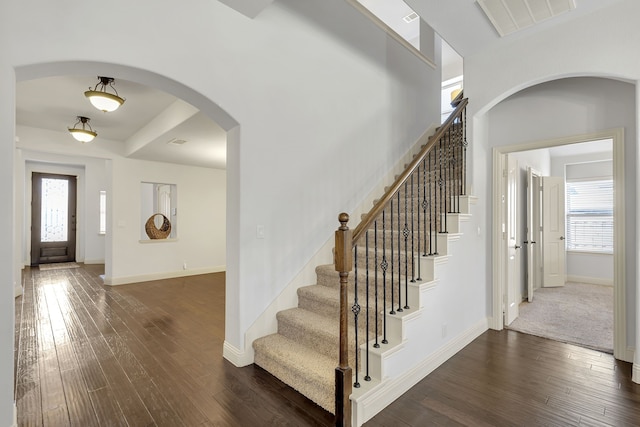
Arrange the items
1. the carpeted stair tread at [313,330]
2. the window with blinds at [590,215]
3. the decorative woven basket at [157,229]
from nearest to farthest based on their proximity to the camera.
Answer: the carpeted stair tread at [313,330] → the window with blinds at [590,215] → the decorative woven basket at [157,229]

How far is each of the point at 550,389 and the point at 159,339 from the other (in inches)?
143

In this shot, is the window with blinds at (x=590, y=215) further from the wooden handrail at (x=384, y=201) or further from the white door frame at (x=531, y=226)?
the wooden handrail at (x=384, y=201)

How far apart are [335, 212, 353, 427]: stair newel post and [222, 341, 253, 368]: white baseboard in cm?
110

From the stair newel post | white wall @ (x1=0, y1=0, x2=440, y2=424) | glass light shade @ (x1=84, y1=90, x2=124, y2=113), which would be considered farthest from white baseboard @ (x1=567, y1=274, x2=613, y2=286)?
glass light shade @ (x1=84, y1=90, x2=124, y2=113)

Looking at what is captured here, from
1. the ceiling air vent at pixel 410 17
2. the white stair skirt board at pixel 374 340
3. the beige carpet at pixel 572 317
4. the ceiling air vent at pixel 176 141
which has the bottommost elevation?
the beige carpet at pixel 572 317

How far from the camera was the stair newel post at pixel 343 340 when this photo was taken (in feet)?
6.44

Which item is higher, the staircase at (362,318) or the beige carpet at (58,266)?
the staircase at (362,318)

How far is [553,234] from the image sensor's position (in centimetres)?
615

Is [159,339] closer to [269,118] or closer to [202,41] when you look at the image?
[269,118]

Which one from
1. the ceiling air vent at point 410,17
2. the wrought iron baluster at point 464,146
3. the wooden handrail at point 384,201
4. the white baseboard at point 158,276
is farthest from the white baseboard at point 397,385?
the ceiling air vent at point 410,17

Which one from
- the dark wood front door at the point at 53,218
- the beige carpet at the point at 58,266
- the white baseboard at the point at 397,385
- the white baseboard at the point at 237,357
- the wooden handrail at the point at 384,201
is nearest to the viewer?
the white baseboard at the point at 397,385

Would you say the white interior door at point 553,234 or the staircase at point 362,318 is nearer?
the staircase at point 362,318

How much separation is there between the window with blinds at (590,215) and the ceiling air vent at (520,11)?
5.60 meters

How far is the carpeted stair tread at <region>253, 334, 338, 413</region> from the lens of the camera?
7.17 ft
